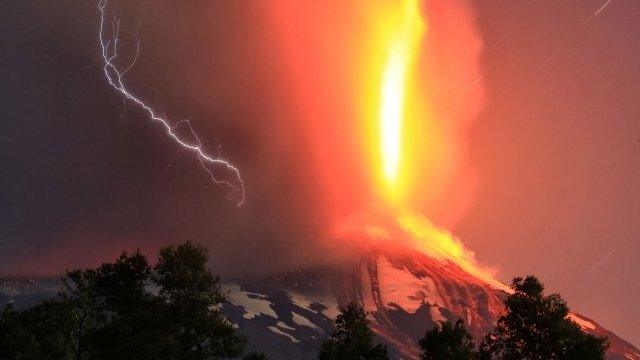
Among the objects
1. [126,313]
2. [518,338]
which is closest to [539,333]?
[518,338]

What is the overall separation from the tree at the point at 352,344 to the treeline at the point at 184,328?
0.06 m

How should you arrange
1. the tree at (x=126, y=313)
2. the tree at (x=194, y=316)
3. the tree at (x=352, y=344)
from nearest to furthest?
the tree at (x=126, y=313)
the tree at (x=194, y=316)
the tree at (x=352, y=344)

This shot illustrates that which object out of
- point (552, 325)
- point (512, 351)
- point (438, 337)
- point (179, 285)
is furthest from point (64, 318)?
point (552, 325)

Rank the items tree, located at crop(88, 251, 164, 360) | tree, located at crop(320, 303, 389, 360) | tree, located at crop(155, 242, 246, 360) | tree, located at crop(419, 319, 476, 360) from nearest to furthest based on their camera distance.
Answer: tree, located at crop(88, 251, 164, 360)
tree, located at crop(155, 242, 246, 360)
tree, located at crop(419, 319, 476, 360)
tree, located at crop(320, 303, 389, 360)

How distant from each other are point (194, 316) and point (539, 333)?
20.9 m

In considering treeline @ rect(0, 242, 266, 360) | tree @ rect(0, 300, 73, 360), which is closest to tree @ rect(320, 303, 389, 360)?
treeline @ rect(0, 242, 266, 360)

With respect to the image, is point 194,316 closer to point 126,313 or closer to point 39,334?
point 126,313

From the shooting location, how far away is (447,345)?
117 ft

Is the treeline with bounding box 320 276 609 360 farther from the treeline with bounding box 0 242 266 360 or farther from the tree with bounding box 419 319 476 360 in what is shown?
the treeline with bounding box 0 242 266 360

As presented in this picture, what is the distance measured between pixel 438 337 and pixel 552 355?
673 centimetres

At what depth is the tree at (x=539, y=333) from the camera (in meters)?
34.3

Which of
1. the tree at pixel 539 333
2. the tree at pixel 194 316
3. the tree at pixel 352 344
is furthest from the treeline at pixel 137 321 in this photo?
the tree at pixel 539 333

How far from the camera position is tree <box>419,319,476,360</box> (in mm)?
35188

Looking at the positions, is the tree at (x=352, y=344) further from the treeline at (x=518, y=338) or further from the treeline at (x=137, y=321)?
the treeline at (x=137, y=321)
